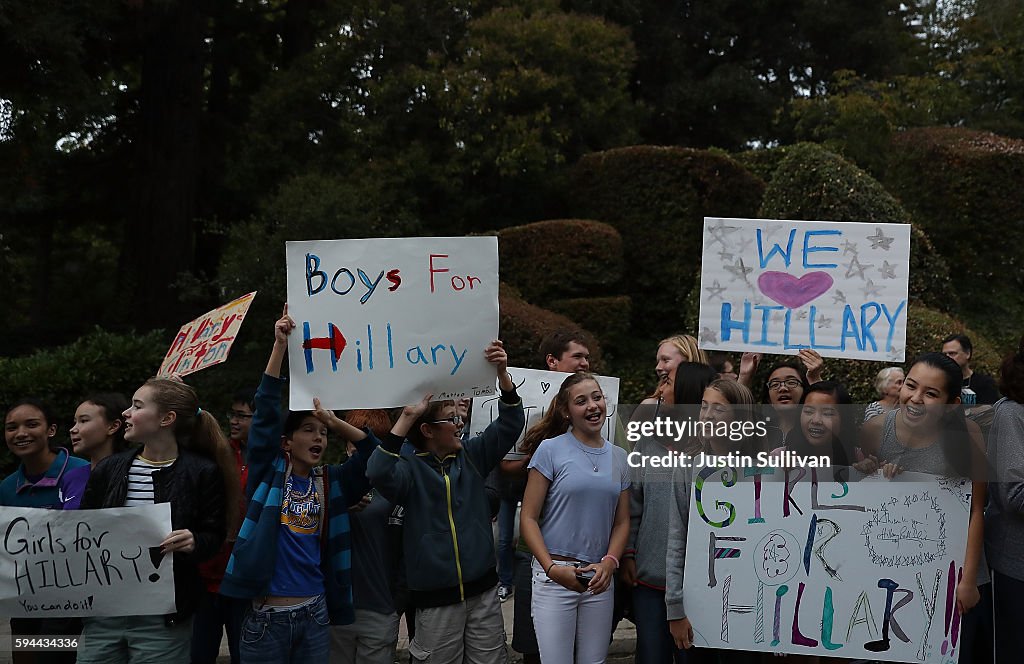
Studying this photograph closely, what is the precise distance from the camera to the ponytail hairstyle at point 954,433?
4.07 m

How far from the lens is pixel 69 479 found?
475 centimetres

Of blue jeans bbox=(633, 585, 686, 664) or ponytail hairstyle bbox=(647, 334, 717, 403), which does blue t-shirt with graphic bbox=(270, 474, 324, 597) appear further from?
ponytail hairstyle bbox=(647, 334, 717, 403)

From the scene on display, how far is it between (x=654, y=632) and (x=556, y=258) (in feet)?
24.8

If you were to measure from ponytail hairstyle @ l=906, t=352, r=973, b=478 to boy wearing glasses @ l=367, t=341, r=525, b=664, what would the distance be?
180 cm

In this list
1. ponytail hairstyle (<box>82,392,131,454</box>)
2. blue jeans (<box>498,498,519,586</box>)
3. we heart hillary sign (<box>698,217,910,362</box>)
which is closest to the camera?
ponytail hairstyle (<box>82,392,131,454</box>)

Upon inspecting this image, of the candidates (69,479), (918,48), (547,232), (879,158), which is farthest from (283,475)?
(918,48)

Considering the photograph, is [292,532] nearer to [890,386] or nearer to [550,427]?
[550,427]

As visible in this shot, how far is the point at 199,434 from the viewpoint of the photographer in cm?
438

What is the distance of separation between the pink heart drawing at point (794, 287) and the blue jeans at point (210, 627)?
311cm

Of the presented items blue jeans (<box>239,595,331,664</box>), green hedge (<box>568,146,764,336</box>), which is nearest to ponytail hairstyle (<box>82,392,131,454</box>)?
blue jeans (<box>239,595,331,664</box>)

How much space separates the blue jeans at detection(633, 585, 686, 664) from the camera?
14.1 feet

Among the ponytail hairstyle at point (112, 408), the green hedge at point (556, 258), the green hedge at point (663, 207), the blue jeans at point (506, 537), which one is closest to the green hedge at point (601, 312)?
the green hedge at point (556, 258)

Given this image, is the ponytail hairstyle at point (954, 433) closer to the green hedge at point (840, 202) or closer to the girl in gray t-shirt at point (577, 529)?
the girl in gray t-shirt at point (577, 529)

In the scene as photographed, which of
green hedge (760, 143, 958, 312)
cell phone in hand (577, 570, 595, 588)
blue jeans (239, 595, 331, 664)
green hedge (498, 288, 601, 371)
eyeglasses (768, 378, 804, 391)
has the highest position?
green hedge (760, 143, 958, 312)
